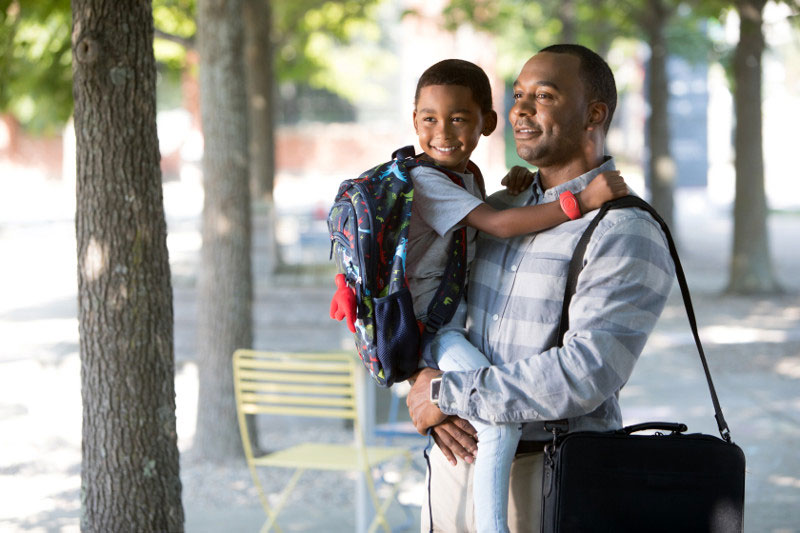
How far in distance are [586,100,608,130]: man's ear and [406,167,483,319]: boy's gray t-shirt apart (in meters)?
0.37

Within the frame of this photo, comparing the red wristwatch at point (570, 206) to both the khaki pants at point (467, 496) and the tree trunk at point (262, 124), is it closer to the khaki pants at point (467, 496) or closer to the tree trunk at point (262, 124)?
the khaki pants at point (467, 496)

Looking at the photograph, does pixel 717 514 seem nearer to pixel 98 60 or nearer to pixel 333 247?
pixel 333 247

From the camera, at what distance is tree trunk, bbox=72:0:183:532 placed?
12.8 feet

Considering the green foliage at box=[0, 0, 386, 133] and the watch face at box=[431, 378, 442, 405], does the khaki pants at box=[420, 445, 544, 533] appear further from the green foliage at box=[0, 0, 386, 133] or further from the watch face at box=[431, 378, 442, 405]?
the green foliage at box=[0, 0, 386, 133]

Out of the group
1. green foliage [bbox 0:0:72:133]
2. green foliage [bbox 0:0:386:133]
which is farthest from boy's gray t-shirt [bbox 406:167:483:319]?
green foliage [bbox 0:0:72:133]

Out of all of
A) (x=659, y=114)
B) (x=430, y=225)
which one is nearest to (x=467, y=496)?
(x=430, y=225)

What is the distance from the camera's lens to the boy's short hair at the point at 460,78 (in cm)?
291

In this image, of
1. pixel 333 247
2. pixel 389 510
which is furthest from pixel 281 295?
pixel 333 247

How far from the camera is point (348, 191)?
9.17 feet

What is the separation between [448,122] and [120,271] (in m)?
1.65

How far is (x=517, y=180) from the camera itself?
3125mm

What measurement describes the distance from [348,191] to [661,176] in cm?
1746

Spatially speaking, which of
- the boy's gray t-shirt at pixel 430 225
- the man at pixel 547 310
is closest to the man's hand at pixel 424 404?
the man at pixel 547 310

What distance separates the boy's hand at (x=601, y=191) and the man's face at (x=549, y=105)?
0.61 feet
